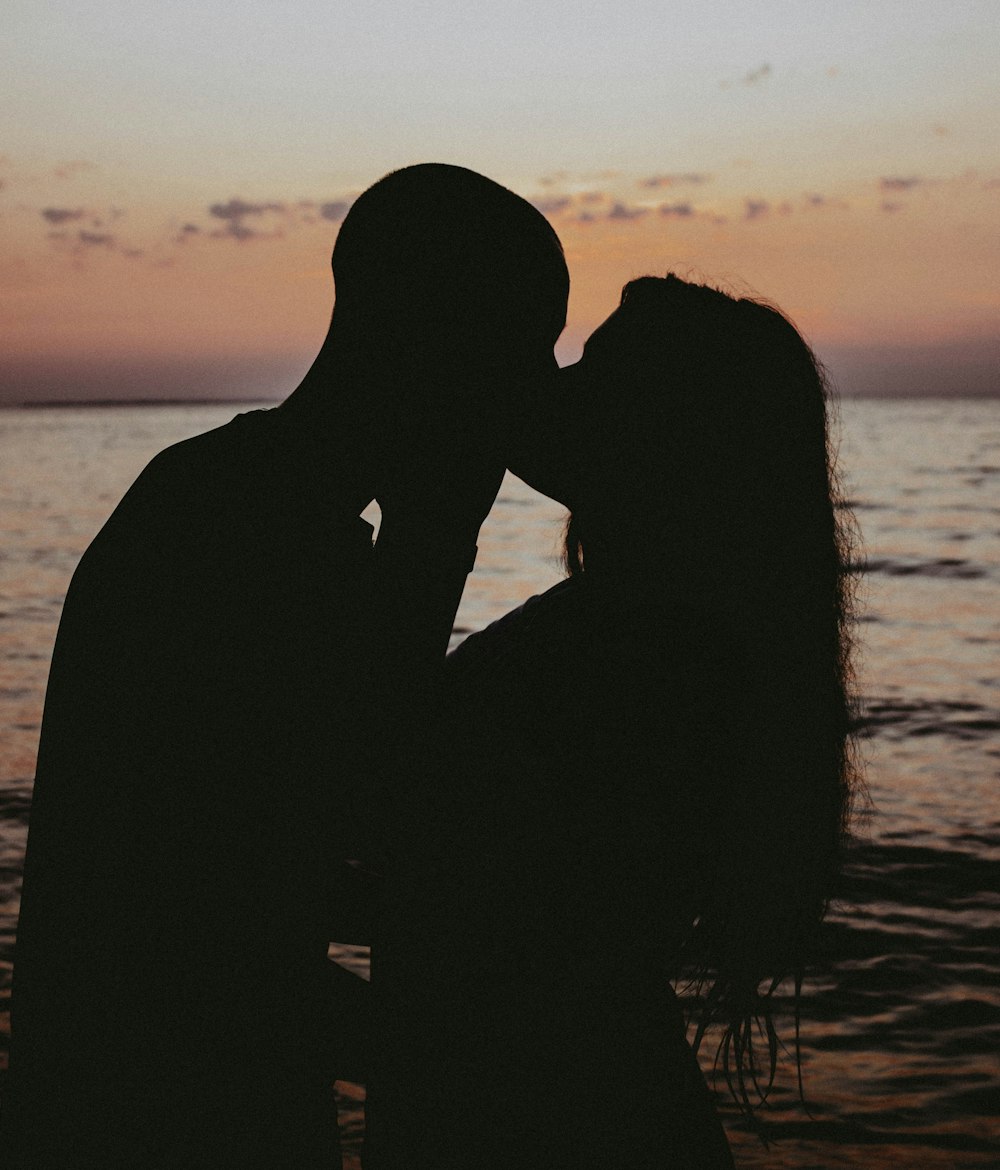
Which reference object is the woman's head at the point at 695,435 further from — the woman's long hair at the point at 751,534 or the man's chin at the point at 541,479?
the man's chin at the point at 541,479

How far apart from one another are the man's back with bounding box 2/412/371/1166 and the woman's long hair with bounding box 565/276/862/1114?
0.60 metres

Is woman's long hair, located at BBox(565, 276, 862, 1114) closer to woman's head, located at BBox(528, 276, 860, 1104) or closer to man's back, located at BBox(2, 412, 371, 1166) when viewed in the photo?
woman's head, located at BBox(528, 276, 860, 1104)

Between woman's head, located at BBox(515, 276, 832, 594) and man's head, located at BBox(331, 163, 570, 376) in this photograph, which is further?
woman's head, located at BBox(515, 276, 832, 594)

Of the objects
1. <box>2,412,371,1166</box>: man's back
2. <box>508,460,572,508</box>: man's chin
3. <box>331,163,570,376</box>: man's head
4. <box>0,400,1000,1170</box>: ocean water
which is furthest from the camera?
<box>0,400,1000,1170</box>: ocean water

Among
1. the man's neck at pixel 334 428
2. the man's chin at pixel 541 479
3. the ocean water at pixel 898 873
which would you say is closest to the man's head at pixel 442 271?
the man's neck at pixel 334 428

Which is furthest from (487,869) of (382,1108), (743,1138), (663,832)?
(743,1138)

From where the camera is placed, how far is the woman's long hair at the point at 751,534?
182 centimetres

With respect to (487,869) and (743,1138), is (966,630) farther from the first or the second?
(487,869)

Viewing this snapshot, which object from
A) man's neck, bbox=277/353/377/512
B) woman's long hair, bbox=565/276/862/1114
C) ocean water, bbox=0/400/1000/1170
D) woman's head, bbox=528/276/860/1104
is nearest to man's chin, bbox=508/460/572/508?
woman's head, bbox=528/276/860/1104

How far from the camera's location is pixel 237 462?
4.86ft

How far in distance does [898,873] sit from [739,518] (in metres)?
6.25

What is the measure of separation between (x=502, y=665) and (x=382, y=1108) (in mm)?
646

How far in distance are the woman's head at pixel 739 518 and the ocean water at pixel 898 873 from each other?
4.35ft

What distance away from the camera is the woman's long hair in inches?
71.8
